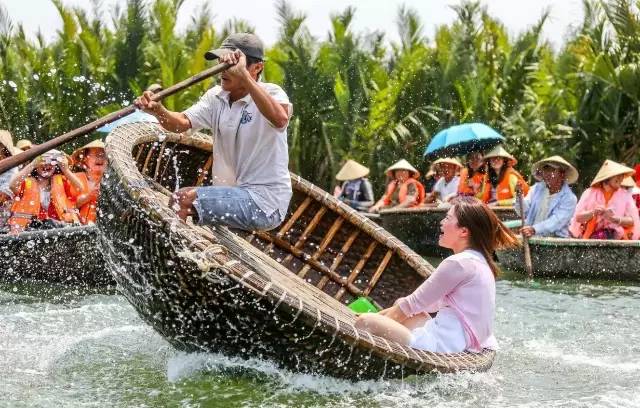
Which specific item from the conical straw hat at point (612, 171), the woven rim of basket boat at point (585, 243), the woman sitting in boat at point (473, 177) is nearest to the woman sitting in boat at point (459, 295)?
the woven rim of basket boat at point (585, 243)

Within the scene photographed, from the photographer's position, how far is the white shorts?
15.8 feet

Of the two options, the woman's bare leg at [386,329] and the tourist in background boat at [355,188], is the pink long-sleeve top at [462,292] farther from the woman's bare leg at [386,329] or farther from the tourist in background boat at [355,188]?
the tourist in background boat at [355,188]

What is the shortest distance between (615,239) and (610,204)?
14.0 inches

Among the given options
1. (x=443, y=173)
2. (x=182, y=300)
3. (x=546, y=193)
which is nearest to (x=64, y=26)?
(x=443, y=173)

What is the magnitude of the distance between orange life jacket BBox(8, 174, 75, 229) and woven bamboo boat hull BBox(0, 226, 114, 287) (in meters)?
0.48

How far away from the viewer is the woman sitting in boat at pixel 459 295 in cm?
475

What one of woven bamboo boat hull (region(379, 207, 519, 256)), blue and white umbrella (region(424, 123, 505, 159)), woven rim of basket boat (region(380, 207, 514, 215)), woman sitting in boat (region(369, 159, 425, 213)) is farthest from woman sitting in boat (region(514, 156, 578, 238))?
woman sitting in boat (region(369, 159, 425, 213))

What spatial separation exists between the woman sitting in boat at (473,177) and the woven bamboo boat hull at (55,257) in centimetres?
546

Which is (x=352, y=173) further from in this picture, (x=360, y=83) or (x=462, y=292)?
(x=462, y=292)

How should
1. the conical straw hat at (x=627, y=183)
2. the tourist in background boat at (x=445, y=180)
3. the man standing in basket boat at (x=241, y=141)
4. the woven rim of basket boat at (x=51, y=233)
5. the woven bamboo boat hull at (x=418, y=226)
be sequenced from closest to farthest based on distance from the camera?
the man standing in basket boat at (x=241, y=141) < the woven rim of basket boat at (x=51, y=233) < the conical straw hat at (x=627, y=183) < the woven bamboo boat hull at (x=418, y=226) < the tourist in background boat at (x=445, y=180)

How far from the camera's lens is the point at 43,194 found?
9.62m

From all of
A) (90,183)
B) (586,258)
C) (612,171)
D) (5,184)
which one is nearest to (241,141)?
(5,184)

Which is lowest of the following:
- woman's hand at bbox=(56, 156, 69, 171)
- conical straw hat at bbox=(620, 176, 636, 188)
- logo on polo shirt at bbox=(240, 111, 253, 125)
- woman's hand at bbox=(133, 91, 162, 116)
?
woman's hand at bbox=(56, 156, 69, 171)

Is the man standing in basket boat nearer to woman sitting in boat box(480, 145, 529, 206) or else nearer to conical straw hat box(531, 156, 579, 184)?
conical straw hat box(531, 156, 579, 184)
